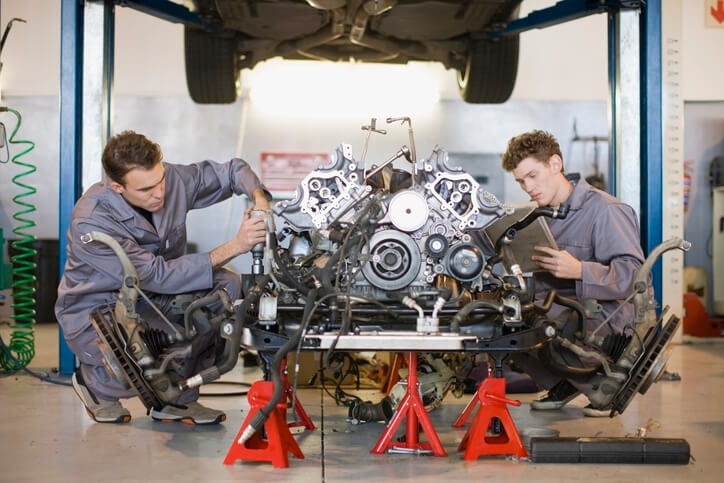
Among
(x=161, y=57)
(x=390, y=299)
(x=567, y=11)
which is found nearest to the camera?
(x=390, y=299)

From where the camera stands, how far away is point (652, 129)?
4.13 m

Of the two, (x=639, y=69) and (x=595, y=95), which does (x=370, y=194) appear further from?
(x=595, y=95)

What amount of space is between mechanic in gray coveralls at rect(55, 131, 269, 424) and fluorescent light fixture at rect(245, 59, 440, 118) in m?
4.52

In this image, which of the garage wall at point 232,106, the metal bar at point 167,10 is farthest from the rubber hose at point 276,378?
the garage wall at point 232,106

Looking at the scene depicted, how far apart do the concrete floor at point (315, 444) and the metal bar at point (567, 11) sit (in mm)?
2001

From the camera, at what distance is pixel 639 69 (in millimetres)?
4180

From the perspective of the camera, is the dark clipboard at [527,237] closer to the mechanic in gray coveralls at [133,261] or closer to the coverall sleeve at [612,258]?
the coverall sleeve at [612,258]

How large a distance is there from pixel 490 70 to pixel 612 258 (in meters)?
2.76

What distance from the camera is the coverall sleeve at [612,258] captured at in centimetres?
285

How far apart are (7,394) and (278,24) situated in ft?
8.86

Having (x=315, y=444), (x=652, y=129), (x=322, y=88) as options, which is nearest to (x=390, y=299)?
(x=315, y=444)

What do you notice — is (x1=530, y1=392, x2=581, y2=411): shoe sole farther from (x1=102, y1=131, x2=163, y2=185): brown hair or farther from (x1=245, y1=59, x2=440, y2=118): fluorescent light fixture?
(x1=245, y1=59, x2=440, y2=118): fluorescent light fixture

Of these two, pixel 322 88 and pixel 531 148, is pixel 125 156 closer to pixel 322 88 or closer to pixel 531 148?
pixel 531 148

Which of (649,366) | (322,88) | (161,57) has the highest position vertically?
(161,57)
